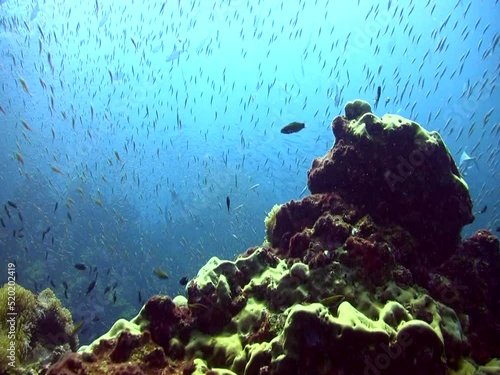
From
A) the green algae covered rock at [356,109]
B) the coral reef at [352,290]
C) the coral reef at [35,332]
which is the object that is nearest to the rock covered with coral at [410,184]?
the coral reef at [352,290]

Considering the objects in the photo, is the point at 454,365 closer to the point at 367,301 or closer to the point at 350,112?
the point at 367,301

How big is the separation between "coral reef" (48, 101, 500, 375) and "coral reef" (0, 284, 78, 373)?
7.94ft

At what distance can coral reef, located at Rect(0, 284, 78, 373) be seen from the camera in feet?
19.8

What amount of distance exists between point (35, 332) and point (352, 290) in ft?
21.2

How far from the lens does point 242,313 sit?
4.59 m

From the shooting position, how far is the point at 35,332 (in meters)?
7.14

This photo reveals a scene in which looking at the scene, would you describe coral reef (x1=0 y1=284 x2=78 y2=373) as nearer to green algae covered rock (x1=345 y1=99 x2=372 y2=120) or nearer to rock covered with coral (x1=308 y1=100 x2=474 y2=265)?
rock covered with coral (x1=308 y1=100 x2=474 y2=265)

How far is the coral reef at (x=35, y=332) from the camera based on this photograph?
605 cm

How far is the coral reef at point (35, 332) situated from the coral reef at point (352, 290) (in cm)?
242

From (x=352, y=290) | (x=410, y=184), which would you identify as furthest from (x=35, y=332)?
(x=410, y=184)

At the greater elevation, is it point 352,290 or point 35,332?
point 35,332

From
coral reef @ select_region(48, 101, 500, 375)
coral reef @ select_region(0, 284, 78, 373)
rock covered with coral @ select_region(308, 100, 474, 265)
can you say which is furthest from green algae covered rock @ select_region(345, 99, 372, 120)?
coral reef @ select_region(0, 284, 78, 373)

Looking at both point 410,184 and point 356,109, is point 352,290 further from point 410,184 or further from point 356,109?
point 356,109

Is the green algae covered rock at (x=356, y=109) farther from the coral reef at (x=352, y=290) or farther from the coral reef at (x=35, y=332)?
the coral reef at (x=35, y=332)
